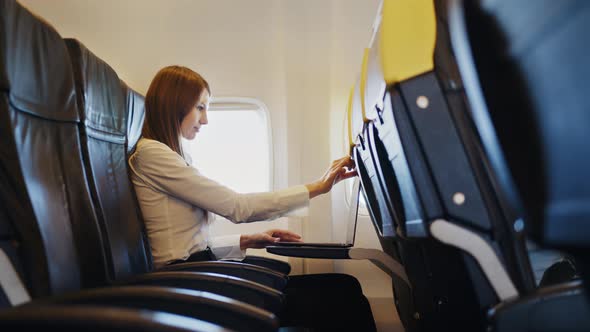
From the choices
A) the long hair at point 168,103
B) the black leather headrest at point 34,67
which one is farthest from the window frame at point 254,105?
the black leather headrest at point 34,67

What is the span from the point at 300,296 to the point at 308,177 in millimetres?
791

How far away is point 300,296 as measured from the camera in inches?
76.2

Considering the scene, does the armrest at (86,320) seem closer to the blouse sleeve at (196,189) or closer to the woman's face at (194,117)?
the blouse sleeve at (196,189)

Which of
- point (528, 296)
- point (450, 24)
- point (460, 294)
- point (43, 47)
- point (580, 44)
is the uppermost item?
point (43, 47)

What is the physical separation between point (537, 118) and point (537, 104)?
18mm

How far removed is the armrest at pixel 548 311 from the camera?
20.8 inches

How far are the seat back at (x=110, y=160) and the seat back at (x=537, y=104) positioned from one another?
4.08ft

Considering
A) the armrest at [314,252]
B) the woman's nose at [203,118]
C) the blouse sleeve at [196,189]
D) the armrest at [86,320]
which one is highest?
the woman's nose at [203,118]

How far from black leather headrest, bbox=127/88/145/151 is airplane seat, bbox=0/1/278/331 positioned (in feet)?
1.84

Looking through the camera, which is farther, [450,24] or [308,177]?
[308,177]

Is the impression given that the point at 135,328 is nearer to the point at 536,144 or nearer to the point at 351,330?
the point at 536,144

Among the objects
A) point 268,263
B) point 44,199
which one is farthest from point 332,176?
point 44,199

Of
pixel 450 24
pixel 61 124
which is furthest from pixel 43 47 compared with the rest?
pixel 450 24

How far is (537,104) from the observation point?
0.45 m
